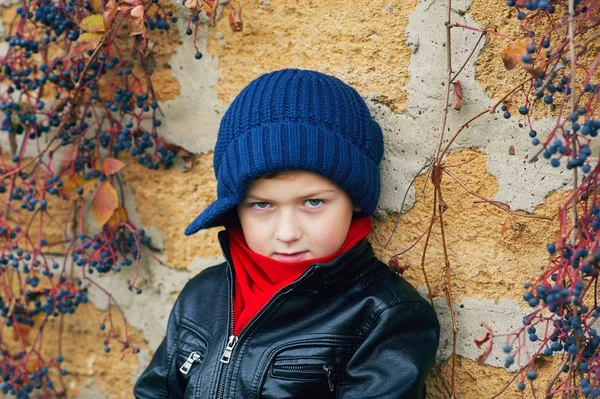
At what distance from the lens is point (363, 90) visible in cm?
198

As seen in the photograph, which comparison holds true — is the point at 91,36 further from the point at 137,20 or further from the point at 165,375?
the point at 165,375

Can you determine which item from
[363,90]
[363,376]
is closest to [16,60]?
[363,90]

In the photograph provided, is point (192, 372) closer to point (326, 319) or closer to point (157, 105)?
point (326, 319)

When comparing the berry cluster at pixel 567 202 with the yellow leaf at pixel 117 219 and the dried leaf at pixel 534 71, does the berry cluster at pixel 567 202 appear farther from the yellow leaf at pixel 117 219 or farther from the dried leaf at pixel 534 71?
the yellow leaf at pixel 117 219

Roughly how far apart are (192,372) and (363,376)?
1.48 ft

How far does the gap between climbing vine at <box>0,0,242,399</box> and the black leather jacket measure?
2.02ft

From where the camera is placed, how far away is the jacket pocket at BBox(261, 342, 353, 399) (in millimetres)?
1780

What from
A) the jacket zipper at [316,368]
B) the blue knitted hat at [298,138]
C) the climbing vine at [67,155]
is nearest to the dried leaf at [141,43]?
the climbing vine at [67,155]

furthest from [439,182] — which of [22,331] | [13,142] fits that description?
[22,331]

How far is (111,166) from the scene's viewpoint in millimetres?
2271

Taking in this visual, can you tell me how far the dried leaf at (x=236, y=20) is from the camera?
6.46ft

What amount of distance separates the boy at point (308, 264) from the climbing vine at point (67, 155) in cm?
45

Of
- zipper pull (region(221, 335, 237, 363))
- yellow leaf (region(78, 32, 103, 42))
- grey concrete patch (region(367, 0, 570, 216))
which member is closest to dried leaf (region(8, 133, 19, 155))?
yellow leaf (region(78, 32, 103, 42))

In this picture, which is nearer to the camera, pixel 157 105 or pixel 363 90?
pixel 363 90
